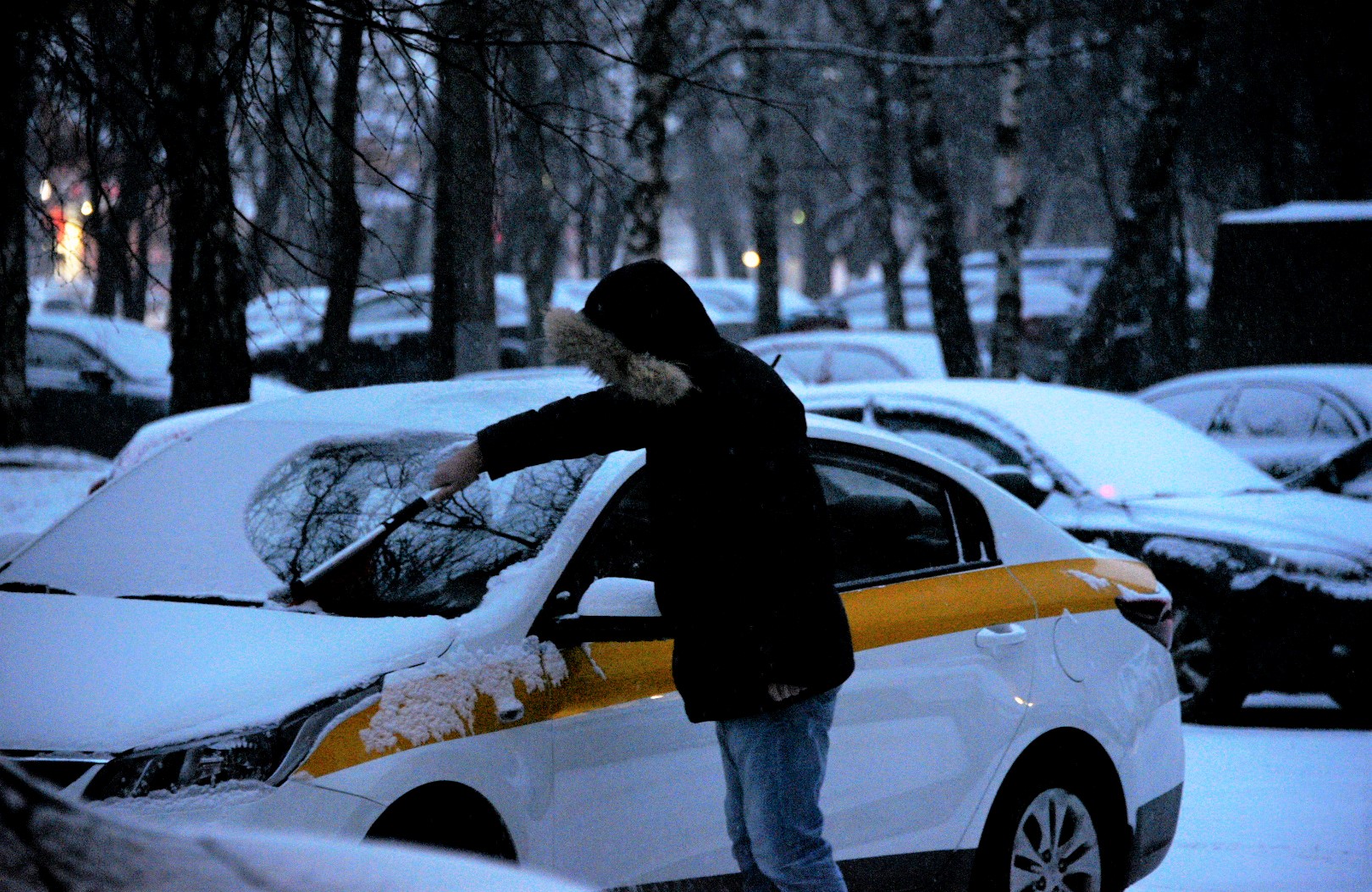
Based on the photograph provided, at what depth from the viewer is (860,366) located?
14.4 meters

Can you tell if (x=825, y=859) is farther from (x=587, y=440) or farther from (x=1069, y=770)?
(x=1069, y=770)

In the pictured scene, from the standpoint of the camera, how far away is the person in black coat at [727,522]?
11.1 ft

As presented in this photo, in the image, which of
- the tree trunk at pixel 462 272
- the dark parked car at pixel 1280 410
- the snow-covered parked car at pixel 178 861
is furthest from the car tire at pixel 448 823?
the dark parked car at pixel 1280 410

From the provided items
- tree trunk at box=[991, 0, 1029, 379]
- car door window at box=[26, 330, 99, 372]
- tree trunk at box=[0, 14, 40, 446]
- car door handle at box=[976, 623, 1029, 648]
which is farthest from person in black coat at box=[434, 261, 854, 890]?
car door window at box=[26, 330, 99, 372]

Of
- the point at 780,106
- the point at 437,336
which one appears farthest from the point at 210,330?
the point at 780,106

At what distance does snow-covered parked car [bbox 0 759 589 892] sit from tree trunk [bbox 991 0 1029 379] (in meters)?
14.5

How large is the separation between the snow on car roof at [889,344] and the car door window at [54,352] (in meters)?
7.43

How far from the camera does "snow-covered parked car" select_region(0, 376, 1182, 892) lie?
3.27m

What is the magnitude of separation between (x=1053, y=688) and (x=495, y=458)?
1877mm

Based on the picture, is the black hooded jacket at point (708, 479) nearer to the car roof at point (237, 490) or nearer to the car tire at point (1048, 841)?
the car roof at point (237, 490)

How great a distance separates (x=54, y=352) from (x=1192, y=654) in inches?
529

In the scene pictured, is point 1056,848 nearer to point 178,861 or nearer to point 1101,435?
point 178,861

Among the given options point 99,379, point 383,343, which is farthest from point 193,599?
point 383,343

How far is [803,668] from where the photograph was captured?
340 centimetres
